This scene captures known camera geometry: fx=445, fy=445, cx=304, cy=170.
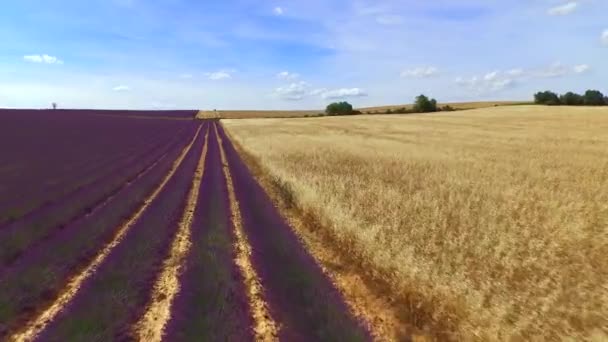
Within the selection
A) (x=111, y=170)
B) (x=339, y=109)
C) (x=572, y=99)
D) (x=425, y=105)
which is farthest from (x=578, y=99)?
(x=111, y=170)

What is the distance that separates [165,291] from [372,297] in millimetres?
3521

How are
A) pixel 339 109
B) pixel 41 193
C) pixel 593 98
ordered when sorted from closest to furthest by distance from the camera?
pixel 41 193
pixel 593 98
pixel 339 109

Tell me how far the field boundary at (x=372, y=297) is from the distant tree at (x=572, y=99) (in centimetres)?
10857

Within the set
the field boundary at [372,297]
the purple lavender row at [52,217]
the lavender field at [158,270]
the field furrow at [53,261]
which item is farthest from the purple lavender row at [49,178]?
the field boundary at [372,297]

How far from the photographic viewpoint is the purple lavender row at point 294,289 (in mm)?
6203

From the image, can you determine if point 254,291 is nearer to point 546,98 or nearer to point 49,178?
point 49,178

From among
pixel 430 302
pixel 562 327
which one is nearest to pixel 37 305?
pixel 430 302

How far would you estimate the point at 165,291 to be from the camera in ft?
25.0

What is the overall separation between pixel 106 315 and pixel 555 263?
7.11m

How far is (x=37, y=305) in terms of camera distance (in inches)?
278

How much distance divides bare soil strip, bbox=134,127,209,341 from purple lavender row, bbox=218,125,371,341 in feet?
4.98

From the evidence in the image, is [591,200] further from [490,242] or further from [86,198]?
[86,198]

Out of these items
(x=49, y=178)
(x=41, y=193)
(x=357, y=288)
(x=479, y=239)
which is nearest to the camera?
(x=357, y=288)

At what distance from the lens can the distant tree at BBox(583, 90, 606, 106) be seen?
9850cm
